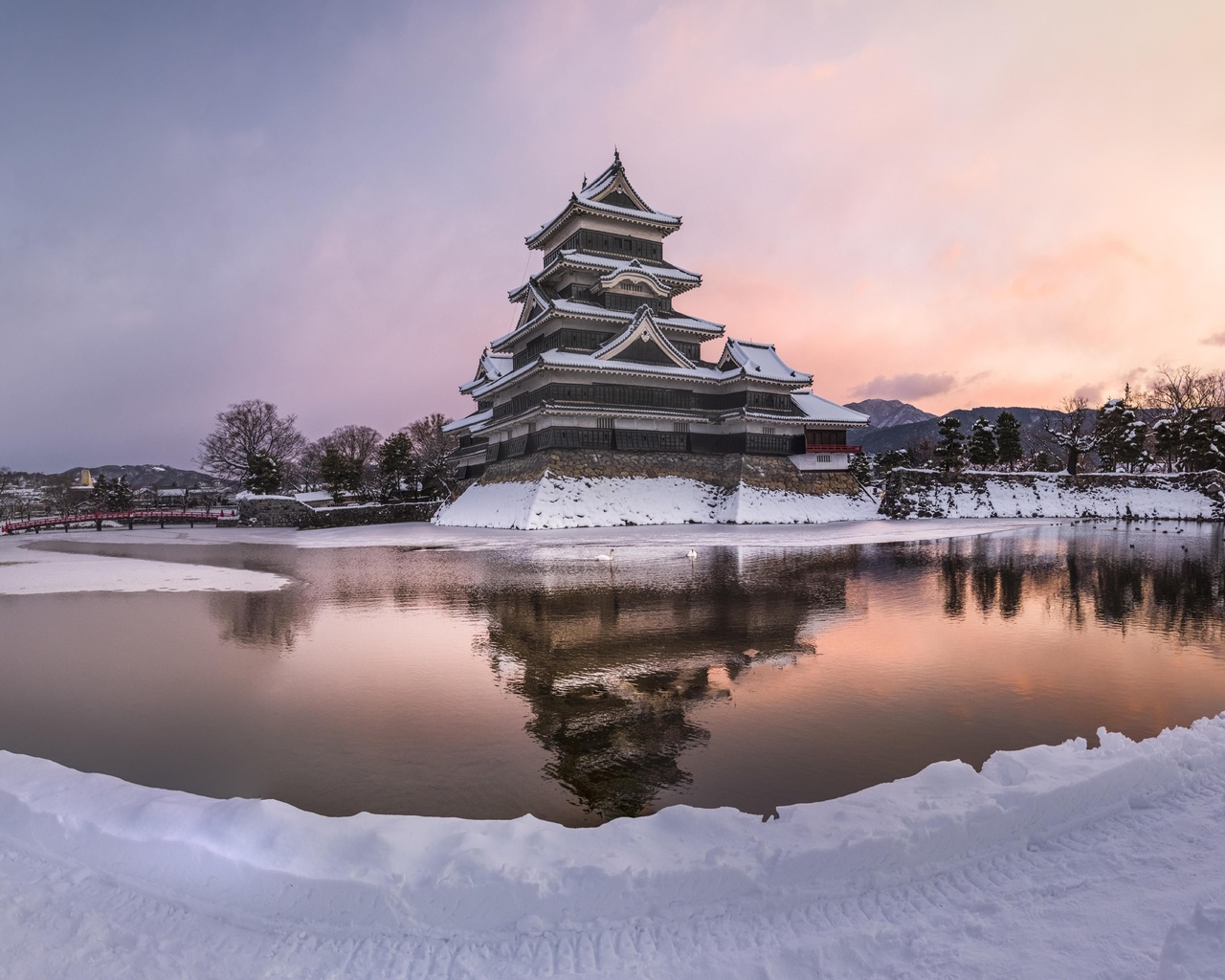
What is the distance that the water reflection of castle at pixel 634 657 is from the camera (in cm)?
524

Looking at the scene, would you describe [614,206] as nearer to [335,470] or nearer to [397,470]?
[397,470]

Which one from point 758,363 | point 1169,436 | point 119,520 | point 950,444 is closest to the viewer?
point 758,363

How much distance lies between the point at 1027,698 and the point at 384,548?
23202mm

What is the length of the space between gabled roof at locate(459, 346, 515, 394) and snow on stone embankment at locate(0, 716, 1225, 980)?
130ft

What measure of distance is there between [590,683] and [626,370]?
28.7 metres

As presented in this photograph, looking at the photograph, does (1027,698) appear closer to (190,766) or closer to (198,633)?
(190,766)

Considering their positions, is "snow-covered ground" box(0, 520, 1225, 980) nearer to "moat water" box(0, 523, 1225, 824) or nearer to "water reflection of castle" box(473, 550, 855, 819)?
"moat water" box(0, 523, 1225, 824)

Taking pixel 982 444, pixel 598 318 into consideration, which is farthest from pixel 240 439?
pixel 982 444

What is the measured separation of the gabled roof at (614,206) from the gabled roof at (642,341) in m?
7.45

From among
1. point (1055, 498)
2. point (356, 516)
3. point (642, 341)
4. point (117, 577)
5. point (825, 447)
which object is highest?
point (642, 341)

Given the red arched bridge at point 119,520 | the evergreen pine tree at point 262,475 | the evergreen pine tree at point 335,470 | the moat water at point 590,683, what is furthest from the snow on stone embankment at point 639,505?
the red arched bridge at point 119,520

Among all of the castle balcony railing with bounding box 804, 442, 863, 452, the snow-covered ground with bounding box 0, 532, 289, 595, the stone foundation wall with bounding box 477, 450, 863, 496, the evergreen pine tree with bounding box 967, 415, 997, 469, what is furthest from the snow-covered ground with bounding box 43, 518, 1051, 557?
the evergreen pine tree with bounding box 967, 415, 997, 469

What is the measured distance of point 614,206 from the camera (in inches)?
1618

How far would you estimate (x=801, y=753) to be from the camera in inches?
210
